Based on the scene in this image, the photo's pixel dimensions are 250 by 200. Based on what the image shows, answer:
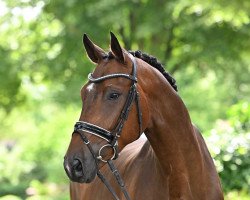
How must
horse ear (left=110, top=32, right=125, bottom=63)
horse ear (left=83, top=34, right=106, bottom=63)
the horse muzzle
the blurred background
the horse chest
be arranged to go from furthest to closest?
1. the blurred background
2. the horse chest
3. horse ear (left=83, top=34, right=106, bottom=63)
4. horse ear (left=110, top=32, right=125, bottom=63)
5. the horse muzzle

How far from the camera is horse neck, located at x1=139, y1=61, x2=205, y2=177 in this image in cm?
422

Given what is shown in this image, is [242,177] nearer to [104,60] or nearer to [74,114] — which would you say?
[104,60]

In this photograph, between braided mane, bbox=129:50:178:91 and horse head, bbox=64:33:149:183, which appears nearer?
horse head, bbox=64:33:149:183

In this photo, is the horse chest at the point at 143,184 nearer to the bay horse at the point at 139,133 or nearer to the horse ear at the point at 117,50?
the bay horse at the point at 139,133

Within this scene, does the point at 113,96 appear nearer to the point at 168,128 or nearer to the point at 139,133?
the point at 139,133

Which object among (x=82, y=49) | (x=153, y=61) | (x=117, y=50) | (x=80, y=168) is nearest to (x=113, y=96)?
(x=117, y=50)

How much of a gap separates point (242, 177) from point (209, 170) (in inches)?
143

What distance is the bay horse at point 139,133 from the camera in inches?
152

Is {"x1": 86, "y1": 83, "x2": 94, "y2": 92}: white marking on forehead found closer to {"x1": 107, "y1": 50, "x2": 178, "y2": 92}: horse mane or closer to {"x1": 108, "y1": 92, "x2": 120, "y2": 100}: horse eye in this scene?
A: {"x1": 108, "y1": 92, "x2": 120, "y2": 100}: horse eye

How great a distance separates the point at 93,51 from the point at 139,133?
0.61m

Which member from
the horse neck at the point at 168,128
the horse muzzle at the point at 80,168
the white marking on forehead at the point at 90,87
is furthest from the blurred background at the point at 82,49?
the horse muzzle at the point at 80,168

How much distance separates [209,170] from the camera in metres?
4.71

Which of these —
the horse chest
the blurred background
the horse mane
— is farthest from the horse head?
the blurred background

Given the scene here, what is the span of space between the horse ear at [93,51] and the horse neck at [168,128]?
31cm
